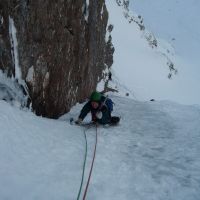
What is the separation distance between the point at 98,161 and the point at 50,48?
5100mm

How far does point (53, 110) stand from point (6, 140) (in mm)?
5034

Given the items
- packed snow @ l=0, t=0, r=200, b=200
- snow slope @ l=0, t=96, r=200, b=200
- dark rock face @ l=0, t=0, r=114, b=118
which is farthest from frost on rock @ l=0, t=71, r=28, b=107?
snow slope @ l=0, t=96, r=200, b=200

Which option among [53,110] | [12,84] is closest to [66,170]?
[12,84]

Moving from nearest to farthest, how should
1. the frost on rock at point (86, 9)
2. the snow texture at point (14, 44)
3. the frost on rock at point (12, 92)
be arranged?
the frost on rock at point (12, 92), the snow texture at point (14, 44), the frost on rock at point (86, 9)

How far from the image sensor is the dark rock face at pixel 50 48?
9469mm

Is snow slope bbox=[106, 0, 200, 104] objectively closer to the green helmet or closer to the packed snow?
the green helmet

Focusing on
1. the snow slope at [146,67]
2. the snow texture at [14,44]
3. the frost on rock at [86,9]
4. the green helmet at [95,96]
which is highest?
the snow slope at [146,67]

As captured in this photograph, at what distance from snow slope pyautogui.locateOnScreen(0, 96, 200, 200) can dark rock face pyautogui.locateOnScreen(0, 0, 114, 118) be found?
124 cm

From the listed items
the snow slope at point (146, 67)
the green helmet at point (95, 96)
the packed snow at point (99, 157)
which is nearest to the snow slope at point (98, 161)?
the packed snow at point (99, 157)

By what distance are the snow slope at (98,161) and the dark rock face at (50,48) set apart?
1.24 m

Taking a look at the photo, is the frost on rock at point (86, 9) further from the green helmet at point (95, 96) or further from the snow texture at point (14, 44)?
the snow texture at point (14, 44)

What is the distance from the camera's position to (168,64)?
4781 cm

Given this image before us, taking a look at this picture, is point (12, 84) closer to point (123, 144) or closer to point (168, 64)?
point (123, 144)

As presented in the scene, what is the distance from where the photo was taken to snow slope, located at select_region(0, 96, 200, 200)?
18.7 ft
